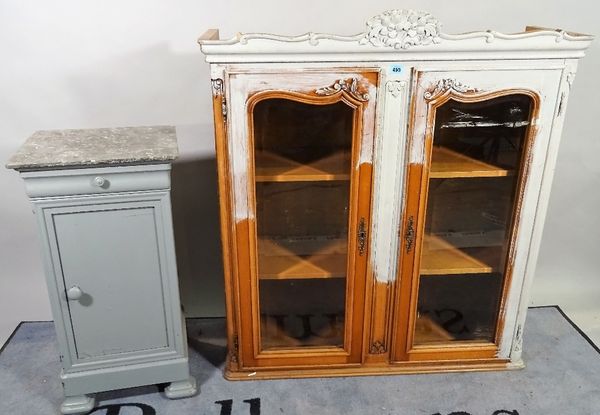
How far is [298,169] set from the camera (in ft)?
6.11

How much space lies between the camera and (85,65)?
2.05m

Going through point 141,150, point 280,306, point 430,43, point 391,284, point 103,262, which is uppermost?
point 430,43

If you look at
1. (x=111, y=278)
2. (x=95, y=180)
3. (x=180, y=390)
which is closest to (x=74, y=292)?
(x=111, y=278)

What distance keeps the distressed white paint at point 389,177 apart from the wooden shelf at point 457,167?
0.47ft

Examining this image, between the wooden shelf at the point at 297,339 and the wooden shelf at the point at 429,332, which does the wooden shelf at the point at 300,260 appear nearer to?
the wooden shelf at the point at 297,339

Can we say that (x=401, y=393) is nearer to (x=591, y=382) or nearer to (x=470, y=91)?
(x=591, y=382)

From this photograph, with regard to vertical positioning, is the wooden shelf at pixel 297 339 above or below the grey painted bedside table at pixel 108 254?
below

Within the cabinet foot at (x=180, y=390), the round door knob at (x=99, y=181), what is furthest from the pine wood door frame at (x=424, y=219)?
the round door knob at (x=99, y=181)

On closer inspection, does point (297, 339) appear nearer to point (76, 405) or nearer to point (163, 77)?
point (76, 405)

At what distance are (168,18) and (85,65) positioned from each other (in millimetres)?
361

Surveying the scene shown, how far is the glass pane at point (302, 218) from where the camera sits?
69.5 inches

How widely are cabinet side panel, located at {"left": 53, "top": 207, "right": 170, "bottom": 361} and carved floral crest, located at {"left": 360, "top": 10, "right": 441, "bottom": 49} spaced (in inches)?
34.2

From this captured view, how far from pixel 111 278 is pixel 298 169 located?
713 millimetres

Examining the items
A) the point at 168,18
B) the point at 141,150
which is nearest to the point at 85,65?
the point at 168,18
